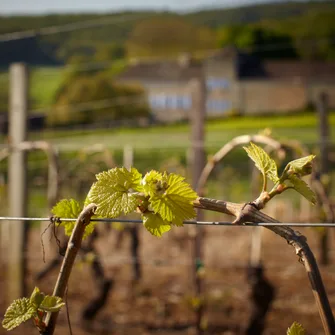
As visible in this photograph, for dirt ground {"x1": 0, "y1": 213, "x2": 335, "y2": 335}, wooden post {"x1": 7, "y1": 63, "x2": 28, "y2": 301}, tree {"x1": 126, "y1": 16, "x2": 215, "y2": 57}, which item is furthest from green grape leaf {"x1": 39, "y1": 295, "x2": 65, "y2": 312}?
tree {"x1": 126, "y1": 16, "x2": 215, "y2": 57}

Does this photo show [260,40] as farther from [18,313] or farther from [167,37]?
[18,313]

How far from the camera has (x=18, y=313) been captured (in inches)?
35.1

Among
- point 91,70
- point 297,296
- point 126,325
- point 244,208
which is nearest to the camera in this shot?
point 244,208

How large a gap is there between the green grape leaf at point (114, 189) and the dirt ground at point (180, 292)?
1.53 metres

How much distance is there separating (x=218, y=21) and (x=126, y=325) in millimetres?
3223

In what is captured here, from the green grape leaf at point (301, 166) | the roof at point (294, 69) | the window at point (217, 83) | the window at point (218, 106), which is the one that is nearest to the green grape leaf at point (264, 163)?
the green grape leaf at point (301, 166)

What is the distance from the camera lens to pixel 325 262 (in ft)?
12.9

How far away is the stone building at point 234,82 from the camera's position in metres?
4.75

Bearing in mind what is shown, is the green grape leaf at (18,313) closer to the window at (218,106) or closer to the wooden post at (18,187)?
the wooden post at (18,187)

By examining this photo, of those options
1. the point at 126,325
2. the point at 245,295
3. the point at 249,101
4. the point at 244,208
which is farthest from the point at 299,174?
the point at 249,101

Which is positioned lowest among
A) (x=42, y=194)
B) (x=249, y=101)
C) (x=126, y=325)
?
(x=126, y=325)

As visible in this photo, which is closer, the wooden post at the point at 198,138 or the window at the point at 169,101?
the wooden post at the point at 198,138

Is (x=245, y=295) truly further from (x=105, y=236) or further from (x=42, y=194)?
(x=42, y=194)

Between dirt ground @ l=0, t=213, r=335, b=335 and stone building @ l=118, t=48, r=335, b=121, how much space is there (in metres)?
1.08
